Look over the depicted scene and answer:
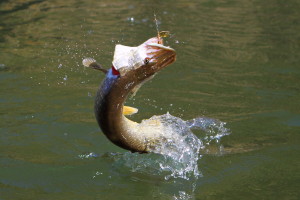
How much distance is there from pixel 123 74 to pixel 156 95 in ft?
11.4

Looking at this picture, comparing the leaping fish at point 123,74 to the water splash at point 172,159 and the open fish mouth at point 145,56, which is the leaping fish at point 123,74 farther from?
the water splash at point 172,159

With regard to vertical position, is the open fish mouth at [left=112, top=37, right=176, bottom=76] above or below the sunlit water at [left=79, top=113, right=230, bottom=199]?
above

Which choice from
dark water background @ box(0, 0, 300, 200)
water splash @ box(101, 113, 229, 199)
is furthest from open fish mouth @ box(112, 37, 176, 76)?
dark water background @ box(0, 0, 300, 200)

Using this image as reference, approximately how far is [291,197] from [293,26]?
6783mm

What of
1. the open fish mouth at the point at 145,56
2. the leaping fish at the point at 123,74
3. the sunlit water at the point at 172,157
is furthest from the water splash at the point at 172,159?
the open fish mouth at the point at 145,56

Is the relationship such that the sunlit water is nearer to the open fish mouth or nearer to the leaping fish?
the leaping fish

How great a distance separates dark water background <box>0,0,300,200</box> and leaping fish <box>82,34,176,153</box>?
1.00 m

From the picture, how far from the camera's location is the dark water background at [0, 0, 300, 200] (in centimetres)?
502

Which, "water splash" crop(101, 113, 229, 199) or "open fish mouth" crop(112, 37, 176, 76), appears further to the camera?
"water splash" crop(101, 113, 229, 199)

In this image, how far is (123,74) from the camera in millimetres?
3816

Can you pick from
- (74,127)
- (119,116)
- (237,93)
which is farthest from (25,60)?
(119,116)

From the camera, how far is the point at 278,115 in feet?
21.4

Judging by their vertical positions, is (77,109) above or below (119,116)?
below

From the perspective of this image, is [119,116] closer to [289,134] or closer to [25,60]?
[289,134]
